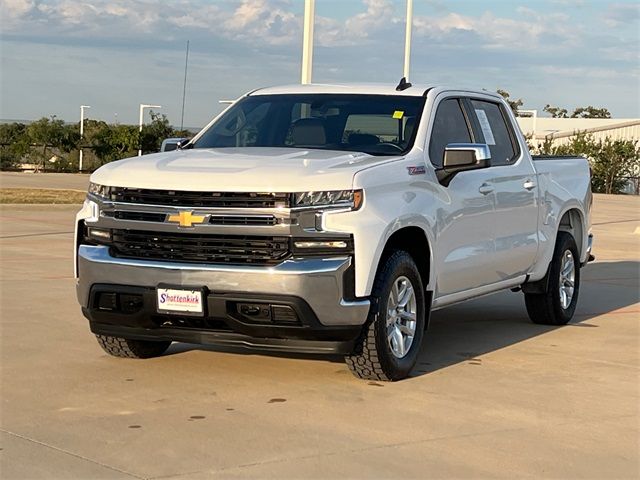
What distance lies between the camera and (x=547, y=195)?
10.0m

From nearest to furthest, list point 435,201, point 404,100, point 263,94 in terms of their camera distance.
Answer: point 435,201 → point 404,100 → point 263,94

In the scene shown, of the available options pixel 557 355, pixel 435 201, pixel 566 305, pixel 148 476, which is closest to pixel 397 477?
pixel 148 476

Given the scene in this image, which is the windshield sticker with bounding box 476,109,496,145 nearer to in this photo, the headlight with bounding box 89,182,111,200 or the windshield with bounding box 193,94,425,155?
the windshield with bounding box 193,94,425,155

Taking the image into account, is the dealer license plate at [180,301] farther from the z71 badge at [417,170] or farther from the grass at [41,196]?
the grass at [41,196]

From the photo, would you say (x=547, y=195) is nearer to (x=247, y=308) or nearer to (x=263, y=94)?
(x=263, y=94)

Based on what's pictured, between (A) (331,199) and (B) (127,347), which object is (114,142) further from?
(A) (331,199)

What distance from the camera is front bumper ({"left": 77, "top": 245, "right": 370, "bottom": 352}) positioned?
6938mm

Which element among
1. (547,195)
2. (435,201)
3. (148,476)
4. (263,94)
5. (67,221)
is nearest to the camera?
(148,476)

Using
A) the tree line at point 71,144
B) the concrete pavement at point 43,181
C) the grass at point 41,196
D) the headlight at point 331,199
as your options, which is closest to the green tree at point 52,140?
the tree line at point 71,144

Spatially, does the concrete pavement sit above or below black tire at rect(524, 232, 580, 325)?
below

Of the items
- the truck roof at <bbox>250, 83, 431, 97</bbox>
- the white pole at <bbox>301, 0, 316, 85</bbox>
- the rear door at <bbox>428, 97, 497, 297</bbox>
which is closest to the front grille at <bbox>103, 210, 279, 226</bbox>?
the rear door at <bbox>428, 97, 497, 297</bbox>

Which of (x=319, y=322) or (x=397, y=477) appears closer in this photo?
(x=397, y=477)

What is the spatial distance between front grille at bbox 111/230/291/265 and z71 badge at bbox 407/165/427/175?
1.21 metres

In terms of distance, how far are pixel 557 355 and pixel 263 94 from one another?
Answer: 3050 mm
